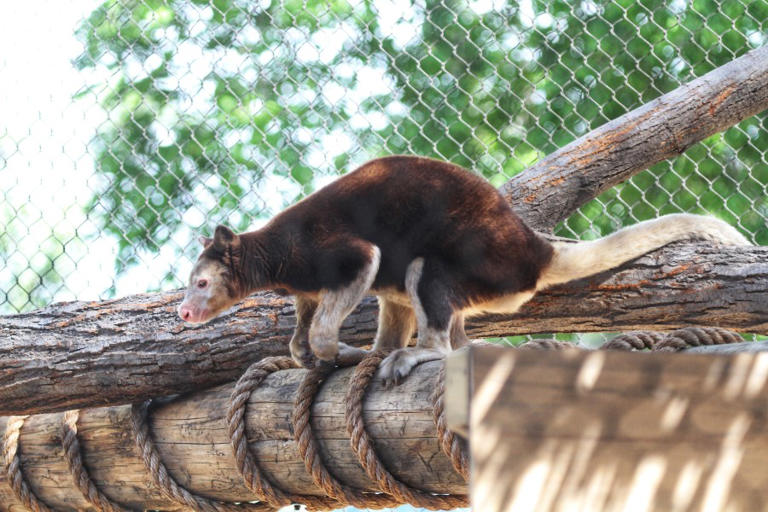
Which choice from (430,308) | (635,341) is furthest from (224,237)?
(635,341)

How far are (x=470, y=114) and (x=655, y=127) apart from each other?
2.25 metres

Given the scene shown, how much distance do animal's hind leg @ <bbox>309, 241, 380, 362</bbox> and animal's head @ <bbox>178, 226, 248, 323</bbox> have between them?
0.27 meters

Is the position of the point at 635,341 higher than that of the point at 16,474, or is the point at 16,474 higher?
the point at 635,341

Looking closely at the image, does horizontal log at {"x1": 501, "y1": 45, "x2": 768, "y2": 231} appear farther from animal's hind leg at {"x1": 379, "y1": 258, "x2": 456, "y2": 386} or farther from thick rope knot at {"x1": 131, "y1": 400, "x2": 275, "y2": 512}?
thick rope knot at {"x1": 131, "y1": 400, "x2": 275, "y2": 512}

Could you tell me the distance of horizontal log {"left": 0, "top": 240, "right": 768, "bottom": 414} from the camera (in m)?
2.02

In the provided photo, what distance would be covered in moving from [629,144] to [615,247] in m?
0.52

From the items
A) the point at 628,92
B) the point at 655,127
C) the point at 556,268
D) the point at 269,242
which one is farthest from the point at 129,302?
the point at 628,92

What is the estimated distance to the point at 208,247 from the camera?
2207mm

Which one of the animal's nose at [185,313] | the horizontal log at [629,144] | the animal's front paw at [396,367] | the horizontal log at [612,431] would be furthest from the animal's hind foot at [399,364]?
the horizontal log at [612,431]

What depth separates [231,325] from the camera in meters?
2.18

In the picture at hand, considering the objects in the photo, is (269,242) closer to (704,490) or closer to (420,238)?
(420,238)

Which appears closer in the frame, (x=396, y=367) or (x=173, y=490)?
(x=396, y=367)

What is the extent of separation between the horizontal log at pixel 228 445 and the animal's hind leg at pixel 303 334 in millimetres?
53

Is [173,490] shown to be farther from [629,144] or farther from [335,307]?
[629,144]
